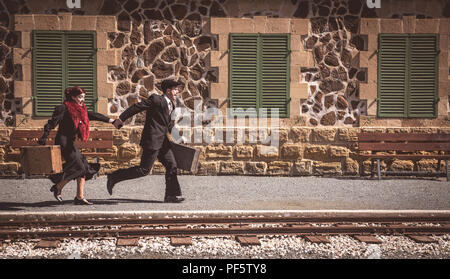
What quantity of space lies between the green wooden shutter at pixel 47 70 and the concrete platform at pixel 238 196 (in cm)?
177

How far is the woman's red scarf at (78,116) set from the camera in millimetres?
7906

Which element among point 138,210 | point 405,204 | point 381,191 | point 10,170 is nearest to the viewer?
point 138,210

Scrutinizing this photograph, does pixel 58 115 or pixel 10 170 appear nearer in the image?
pixel 58 115

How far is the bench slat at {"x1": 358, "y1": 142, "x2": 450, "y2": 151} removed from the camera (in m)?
11.7

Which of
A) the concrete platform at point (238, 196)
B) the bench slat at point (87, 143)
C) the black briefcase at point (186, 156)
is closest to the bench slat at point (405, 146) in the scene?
the concrete platform at point (238, 196)

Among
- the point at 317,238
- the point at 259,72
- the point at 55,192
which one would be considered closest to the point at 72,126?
the point at 55,192

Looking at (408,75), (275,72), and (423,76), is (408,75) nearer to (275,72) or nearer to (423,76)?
(423,76)

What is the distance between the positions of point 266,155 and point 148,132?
14.8ft

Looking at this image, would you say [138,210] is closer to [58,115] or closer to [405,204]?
[58,115]

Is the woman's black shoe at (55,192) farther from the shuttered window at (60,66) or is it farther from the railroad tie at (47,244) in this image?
the shuttered window at (60,66)

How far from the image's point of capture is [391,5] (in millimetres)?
12250

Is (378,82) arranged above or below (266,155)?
above

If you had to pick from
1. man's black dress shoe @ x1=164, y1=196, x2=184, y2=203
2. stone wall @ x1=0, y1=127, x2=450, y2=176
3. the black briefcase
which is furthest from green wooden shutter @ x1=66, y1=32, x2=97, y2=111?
the black briefcase

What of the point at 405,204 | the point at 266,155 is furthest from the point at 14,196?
the point at 405,204
